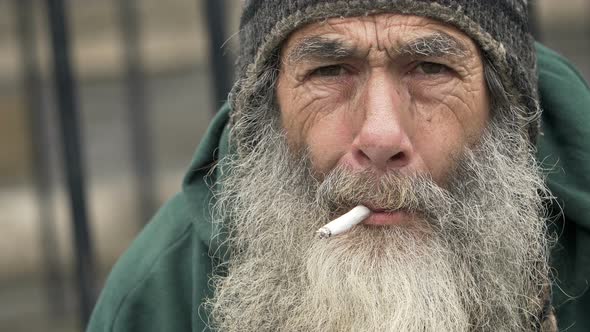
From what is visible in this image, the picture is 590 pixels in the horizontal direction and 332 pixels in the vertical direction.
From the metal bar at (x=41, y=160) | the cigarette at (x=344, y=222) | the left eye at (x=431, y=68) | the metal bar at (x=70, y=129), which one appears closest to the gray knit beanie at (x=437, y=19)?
the left eye at (x=431, y=68)

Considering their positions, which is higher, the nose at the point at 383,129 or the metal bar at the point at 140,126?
the nose at the point at 383,129

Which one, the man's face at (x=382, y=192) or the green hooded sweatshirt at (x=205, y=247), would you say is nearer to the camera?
the man's face at (x=382, y=192)

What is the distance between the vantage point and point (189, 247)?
2947mm

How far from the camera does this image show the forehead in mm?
2537

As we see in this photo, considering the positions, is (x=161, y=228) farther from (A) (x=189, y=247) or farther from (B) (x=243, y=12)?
(B) (x=243, y=12)

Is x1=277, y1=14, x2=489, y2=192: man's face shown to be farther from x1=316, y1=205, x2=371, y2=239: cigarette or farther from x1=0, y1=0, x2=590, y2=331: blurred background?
x1=0, y1=0, x2=590, y2=331: blurred background

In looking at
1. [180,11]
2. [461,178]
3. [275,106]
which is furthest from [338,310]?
[180,11]

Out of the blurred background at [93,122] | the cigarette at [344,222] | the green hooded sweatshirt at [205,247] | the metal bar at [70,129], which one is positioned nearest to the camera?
the cigarette at [344,222]

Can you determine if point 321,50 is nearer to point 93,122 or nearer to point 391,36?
point 391,36

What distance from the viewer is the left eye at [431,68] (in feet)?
8.54

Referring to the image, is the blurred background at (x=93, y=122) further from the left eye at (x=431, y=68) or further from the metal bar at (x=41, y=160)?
the left eye at (x=431, y=68)

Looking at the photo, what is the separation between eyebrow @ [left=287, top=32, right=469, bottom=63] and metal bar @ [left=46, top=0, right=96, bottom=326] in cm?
99

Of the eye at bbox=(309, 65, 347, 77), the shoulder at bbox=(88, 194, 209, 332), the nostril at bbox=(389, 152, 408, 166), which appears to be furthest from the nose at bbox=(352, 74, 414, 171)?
the shoulder at bbox=(88, 194, 209, 332)

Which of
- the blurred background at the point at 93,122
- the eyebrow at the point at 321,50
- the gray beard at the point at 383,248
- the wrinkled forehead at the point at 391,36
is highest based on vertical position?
the wrinkled forehead at the point at 391,36
